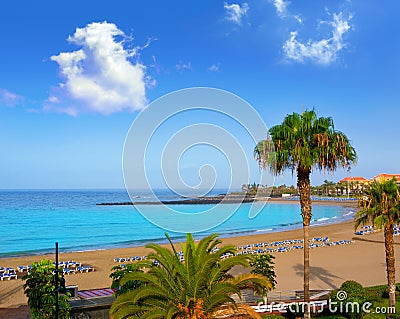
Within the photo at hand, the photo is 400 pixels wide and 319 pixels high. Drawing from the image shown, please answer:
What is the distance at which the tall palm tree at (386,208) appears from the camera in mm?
14516

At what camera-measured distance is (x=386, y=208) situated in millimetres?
14664

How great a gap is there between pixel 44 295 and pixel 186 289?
156 inches

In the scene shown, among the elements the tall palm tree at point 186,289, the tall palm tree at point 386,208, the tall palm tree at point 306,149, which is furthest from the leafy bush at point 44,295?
the tall palm tree at point 386,208

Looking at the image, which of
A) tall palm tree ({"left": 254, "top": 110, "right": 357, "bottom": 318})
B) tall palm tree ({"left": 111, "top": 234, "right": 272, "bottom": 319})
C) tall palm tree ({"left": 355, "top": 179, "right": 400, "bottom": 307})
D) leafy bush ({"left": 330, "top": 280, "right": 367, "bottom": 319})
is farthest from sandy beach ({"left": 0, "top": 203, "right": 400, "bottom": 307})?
tall palm tree ({"left": 111, "top": 234, "right": 272, "bottom": 319})

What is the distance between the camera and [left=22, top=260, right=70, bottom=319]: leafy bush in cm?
1048

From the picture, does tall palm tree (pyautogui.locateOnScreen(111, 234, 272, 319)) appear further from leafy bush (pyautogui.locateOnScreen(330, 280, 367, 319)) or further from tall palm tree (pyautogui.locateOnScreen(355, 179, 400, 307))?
tall palm tree (pyautogui.locateOnScreen(355, 179, 400, 307))

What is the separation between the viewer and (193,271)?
9633 millimetres

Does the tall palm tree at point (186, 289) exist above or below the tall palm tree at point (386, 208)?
below

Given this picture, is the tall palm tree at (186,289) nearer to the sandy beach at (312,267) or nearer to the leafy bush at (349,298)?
the leafy bush at (349,298)

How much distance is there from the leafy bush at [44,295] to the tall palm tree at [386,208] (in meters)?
10.6

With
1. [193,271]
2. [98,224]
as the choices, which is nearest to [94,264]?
[193,271]

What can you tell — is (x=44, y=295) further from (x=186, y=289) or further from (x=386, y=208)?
(x=386, y=208)

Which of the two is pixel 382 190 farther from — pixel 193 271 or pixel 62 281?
pixel 62 281

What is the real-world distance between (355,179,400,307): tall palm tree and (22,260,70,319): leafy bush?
1061cm
